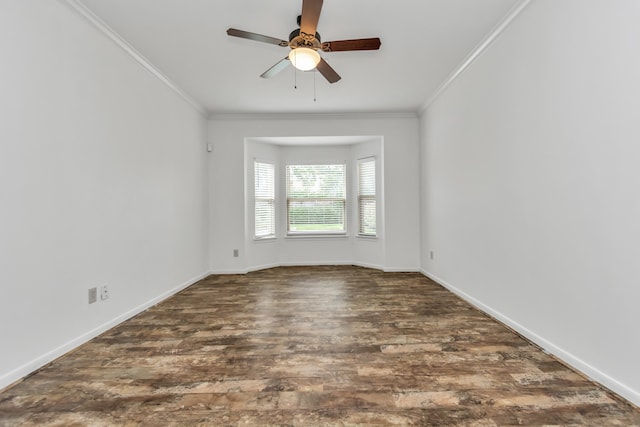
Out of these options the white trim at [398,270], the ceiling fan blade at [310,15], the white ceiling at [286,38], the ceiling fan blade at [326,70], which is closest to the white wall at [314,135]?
the white trim at [398,270]

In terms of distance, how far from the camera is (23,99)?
6.59 ft

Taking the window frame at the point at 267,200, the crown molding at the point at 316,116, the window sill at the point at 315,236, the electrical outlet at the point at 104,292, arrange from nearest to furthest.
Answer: the electrical outlet at the point at 104,292 → the crown molding at the point at 316,116 → the window frame at the point at 267,200 → the window sill at the point at 315,236

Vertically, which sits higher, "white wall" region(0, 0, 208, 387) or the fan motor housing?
the fan motor housing

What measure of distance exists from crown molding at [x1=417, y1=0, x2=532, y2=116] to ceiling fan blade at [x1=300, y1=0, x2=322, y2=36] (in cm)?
162

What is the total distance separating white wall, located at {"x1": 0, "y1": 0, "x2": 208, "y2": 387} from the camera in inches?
76.4

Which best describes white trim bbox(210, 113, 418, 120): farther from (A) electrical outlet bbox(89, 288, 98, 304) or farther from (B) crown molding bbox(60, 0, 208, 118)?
(A) electrical outlet bbox(89, 288, 98, 304)

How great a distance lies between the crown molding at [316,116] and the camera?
5.23m

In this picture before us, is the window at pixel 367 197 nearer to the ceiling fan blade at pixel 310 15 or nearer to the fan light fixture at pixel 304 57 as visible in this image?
the fan light fixture at pixel 304 57

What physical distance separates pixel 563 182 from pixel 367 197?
3836 millimetres

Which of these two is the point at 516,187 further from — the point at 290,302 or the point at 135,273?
the point at 135,273

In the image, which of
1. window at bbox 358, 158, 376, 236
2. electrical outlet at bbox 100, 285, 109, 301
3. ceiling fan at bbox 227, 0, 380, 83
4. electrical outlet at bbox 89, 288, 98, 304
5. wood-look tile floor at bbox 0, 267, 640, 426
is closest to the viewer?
wood-look tile floor at bbox 0, 267, 640, 426

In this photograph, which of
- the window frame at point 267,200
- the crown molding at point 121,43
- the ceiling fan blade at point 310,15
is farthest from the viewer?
the window frame at point 267,200

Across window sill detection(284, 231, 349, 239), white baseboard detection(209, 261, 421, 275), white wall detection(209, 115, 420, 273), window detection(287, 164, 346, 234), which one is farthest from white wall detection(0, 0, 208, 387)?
window detection(287, 164, 346, 234)

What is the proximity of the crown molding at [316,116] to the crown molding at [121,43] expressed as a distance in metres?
0.87
